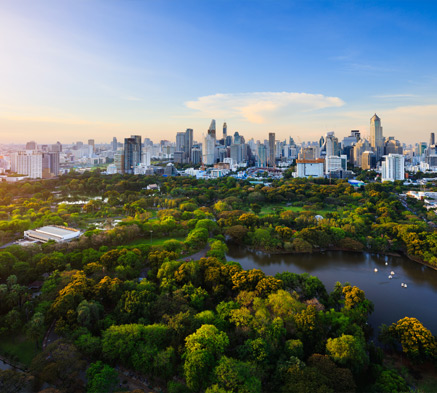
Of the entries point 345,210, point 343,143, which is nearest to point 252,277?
point 345,210

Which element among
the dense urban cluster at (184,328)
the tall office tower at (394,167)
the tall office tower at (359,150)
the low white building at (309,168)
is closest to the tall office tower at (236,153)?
the low white building at (309,168)

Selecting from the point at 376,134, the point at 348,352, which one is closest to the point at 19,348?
the point at 348,352

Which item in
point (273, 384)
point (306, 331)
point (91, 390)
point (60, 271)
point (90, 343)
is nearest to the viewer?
point (91, 390)

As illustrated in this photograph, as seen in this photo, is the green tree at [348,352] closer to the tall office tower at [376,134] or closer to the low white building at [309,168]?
the low white building at [309,168]

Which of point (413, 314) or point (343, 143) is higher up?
point (343, 143)

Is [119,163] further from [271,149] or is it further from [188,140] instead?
[271,149]

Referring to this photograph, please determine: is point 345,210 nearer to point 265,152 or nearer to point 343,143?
point 265,152
